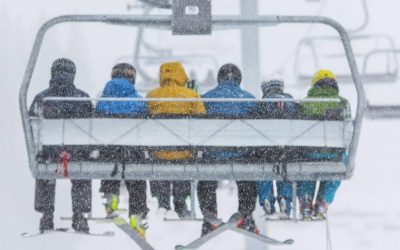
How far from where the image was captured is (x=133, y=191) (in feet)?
19.9

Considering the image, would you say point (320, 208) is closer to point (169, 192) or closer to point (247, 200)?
point (247, 200)

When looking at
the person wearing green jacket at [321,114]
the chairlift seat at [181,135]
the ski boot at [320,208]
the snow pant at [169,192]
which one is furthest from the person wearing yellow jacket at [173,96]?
the ski boot at [320,208]

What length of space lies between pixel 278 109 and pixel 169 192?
3.48 feet

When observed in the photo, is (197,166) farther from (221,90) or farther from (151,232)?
(151,232)

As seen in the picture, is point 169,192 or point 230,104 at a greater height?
point 230,104

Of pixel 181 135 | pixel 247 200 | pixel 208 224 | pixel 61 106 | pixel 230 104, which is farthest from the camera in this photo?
pixel 208 224

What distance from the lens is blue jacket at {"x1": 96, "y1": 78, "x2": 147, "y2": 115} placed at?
5.55 m

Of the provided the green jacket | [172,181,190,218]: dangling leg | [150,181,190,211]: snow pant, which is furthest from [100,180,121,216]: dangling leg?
the green jacket

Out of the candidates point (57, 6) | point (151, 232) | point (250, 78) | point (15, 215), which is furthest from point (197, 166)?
point (57, 6)

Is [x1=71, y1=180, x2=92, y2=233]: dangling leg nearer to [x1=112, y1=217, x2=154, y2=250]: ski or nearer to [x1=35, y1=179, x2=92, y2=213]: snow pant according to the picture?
[x1=35, y1=179, x2=92, y2=213]: snow pant

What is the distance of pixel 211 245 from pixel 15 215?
20195mm

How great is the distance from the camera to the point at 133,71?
584cm

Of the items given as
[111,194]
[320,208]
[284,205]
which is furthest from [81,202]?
[320,208]

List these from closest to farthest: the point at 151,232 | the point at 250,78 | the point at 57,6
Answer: the point at 250,78 < the point at 151,232 < the point at 57,6
